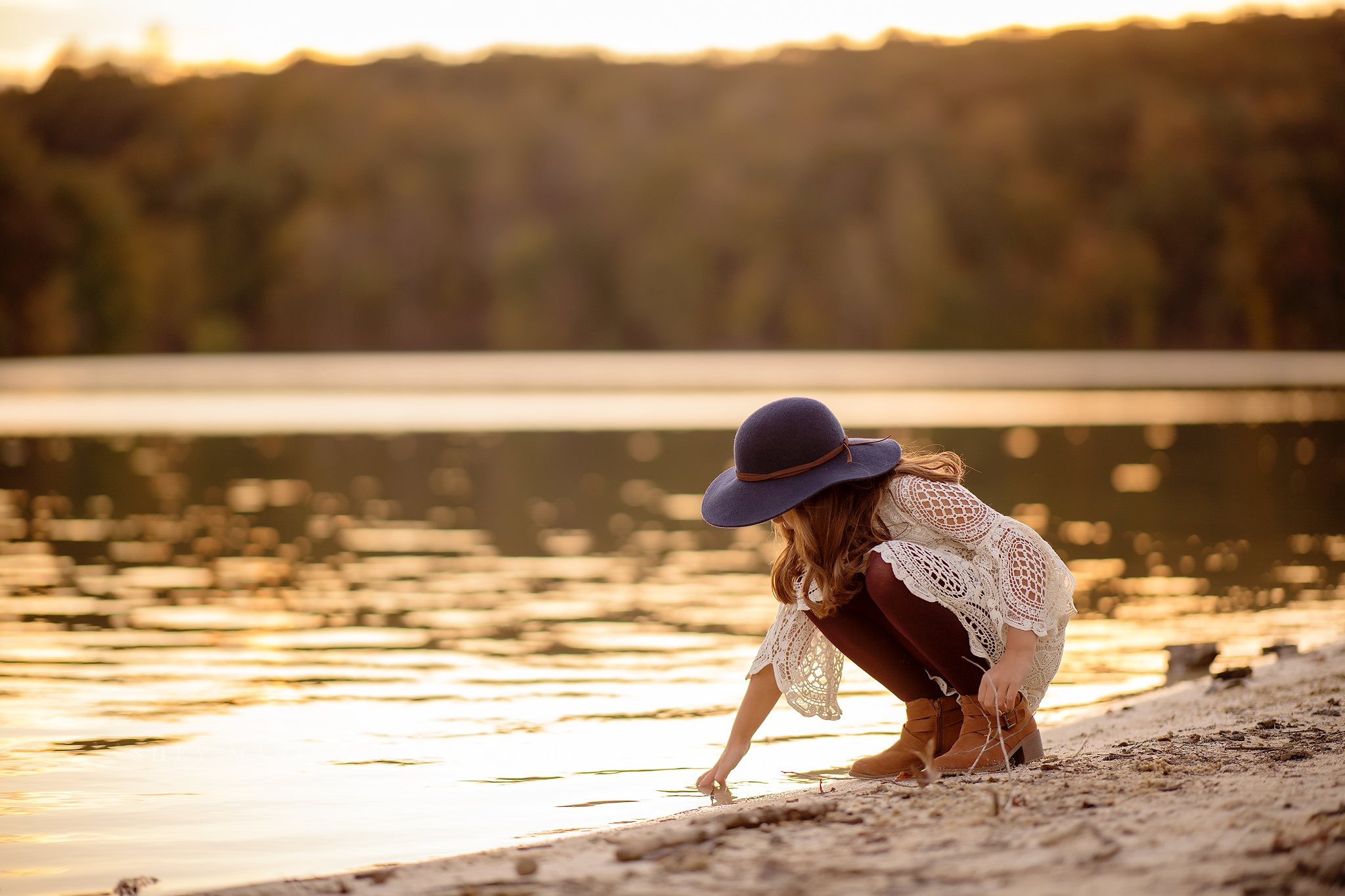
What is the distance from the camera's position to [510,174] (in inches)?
3890

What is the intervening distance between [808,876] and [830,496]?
1.12 metres

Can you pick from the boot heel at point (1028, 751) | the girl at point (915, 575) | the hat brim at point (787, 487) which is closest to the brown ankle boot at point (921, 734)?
the girl at point (915, 575)

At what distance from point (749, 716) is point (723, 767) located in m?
0.16

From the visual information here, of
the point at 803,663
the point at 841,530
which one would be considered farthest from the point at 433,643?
the point at 841,530

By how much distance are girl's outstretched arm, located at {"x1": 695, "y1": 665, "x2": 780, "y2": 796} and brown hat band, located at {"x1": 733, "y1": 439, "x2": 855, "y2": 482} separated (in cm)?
64

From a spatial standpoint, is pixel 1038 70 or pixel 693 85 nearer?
pixel 1038 70

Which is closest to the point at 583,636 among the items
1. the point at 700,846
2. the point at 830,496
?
the point at 830,496

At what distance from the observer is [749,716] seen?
156 inches

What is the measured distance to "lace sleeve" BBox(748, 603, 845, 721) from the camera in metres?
3.90

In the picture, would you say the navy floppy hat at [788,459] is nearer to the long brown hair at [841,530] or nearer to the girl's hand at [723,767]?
the long brown hair at [841,530]

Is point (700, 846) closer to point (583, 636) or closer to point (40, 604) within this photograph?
point (583, 636)

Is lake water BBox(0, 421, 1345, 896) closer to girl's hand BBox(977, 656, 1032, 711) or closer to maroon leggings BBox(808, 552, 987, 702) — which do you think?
maroon leggings BBox(808, 552, 987, 702)

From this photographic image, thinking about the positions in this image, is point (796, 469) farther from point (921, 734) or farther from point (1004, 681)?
point (921, 734)

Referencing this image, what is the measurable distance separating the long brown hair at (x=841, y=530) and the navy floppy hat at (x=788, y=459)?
0.22 ft
